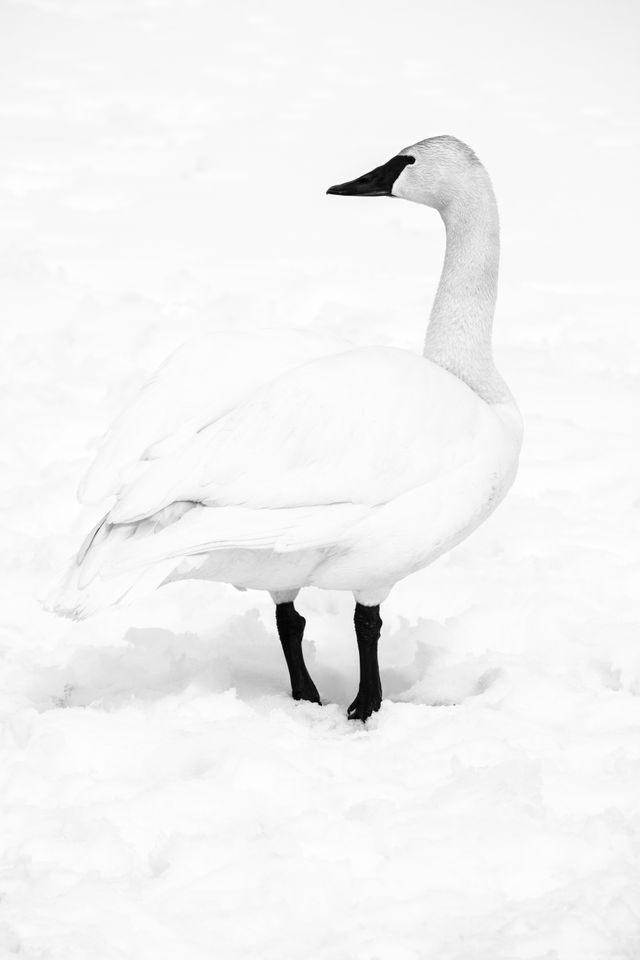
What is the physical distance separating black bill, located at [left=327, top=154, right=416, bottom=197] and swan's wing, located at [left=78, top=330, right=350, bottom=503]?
0.64 m

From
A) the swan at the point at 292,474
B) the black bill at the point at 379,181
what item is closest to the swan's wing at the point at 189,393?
the swan at the point at 292,474

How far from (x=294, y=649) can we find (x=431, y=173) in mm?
1622

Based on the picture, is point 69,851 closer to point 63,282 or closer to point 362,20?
point 63,282

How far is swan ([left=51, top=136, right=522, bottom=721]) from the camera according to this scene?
11.8 ft

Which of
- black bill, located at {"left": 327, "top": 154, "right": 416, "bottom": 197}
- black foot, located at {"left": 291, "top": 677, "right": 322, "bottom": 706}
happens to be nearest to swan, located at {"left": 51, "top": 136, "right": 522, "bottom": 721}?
black foot, located at {"left": 291, "top": 677, "right": 322, "bottom": 706}

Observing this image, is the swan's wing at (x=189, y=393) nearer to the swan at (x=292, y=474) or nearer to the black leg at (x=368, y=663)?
the swan at (x=292, y=474)

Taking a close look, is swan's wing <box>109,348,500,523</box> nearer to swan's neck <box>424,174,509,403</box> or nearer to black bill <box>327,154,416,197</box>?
swan's neck <box>424,174,509,403</box>

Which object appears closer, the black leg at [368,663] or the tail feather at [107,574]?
the tail feather at [107,574]

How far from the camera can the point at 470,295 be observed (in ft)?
14.4

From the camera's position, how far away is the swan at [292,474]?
3.59m

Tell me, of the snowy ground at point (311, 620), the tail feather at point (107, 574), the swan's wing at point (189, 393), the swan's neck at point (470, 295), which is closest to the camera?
the snowy ground at point (311, 620)

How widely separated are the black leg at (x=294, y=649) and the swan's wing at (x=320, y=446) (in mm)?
696

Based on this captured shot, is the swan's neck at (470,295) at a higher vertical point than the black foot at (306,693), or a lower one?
higher

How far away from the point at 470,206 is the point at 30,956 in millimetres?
2718
